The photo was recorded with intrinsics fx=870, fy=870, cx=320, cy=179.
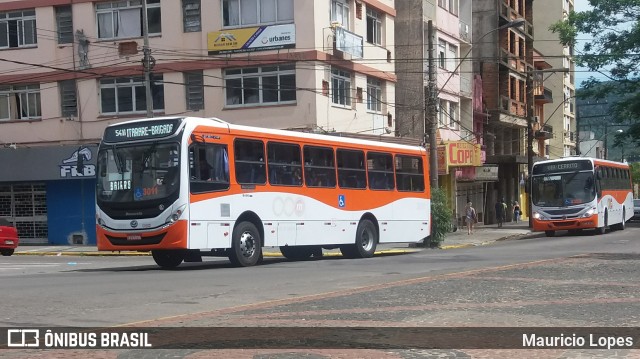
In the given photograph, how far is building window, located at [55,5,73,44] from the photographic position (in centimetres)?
3722

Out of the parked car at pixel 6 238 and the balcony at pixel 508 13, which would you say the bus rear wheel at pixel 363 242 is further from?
the balcony at pixel 508 13

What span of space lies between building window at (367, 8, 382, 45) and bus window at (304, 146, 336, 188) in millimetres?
17256

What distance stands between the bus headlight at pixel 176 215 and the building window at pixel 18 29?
22.0 meters

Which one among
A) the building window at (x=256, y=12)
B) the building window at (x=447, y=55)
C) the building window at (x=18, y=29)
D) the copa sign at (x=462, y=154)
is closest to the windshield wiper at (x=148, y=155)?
the building window at (x=256, y=12)

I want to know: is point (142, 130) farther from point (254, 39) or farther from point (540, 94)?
point (540, 94)

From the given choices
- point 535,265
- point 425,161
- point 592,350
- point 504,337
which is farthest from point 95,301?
point 425,161

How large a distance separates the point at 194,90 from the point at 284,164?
15.1 m

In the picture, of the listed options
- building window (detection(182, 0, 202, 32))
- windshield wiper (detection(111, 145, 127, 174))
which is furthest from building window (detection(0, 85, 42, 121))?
windshield wiper (detection(111, 145, 127, 174))

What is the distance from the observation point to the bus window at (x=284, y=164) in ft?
69.8

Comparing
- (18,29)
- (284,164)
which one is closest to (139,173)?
(284,164)

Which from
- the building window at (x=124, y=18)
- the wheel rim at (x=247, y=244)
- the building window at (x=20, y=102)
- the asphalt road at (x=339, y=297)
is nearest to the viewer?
the asphalt road at (x=339, y=297)

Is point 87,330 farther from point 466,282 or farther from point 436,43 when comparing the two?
point 436,43

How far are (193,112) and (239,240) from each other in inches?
646

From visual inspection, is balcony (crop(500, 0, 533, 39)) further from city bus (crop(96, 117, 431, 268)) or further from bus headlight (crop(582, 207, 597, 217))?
city bus (crop(96, 117, 431, 268))
